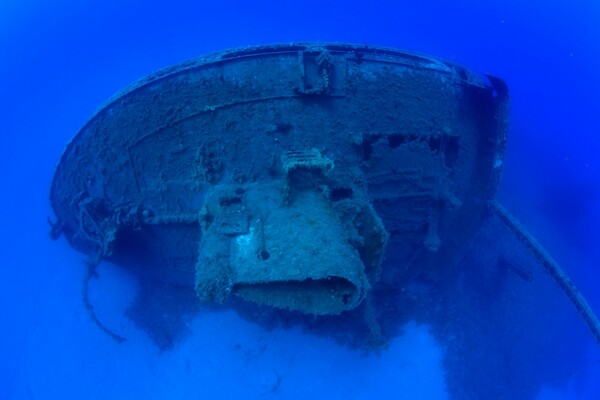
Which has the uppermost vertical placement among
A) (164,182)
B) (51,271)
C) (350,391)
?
(164,182)

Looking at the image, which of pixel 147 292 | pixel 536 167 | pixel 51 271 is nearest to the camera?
pixel 147 292

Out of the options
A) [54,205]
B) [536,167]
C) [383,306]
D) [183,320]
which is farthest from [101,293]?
[536,167]

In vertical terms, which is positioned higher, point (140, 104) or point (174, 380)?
point (140, 104)

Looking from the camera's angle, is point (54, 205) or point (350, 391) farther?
point (350, 391)

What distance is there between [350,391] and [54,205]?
18.8 feet

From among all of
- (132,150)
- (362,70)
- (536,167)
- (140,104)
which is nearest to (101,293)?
(132,150)

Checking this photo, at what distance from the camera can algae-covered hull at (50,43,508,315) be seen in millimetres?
3164

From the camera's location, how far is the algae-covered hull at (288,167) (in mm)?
3164

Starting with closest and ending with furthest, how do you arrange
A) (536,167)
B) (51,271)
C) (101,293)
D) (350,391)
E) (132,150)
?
(132,150)
(350,391)
(101,293)
(51,271)
(536,167)

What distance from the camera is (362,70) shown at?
4.43 meters

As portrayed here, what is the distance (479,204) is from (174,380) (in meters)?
6.09

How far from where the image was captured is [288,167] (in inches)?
139

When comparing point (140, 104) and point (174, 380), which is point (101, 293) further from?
point (140, 104)

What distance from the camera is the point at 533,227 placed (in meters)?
10.2
